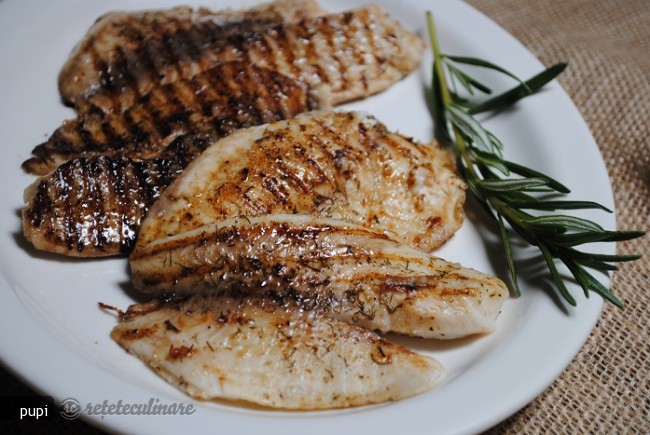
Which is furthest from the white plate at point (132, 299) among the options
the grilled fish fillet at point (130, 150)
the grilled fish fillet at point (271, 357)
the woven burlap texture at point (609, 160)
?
the woven burlap texture at point (609, 160)

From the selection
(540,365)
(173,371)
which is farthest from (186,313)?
(540,365)

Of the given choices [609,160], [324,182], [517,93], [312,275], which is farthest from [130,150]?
[609,160]

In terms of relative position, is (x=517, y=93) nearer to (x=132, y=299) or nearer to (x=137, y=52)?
(x=137, y=52)

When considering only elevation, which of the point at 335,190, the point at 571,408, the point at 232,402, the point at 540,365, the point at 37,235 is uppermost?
the point at 37,235

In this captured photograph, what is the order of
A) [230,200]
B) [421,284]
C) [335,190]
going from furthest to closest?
1. [335,190]
2. [230,200]
3. [421,284]

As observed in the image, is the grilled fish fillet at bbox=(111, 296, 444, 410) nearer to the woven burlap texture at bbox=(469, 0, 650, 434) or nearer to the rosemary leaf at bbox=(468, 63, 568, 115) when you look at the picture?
the woven burlap texture at bbox=(469, 0, 650, 434)

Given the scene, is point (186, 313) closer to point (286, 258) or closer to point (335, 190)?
point (286, 258)
